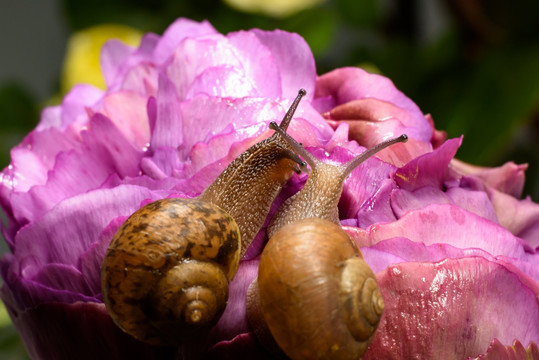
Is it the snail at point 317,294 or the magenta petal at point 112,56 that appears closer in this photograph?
the snail at point 317,294

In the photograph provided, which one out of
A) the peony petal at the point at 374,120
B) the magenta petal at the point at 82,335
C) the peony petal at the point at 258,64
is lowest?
the magenta petal at the point at 82,335

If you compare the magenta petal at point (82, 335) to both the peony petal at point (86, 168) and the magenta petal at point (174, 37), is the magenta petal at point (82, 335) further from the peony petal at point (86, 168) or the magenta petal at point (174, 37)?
the magenta petal at point (174, 37)

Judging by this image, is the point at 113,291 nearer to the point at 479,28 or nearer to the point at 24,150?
the point at 24,150

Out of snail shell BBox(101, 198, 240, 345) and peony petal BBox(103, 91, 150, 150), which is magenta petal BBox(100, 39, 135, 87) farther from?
snail shell BBox(101, 198, 240, 345)

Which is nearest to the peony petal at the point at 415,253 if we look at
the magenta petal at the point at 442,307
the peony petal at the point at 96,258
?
the magenta petal at the point at 442,307

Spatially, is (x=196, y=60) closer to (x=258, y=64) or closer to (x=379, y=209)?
(x=258, y=64)

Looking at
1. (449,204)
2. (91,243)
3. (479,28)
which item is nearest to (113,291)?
(91,243)

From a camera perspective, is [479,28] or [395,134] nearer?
[395,134]
